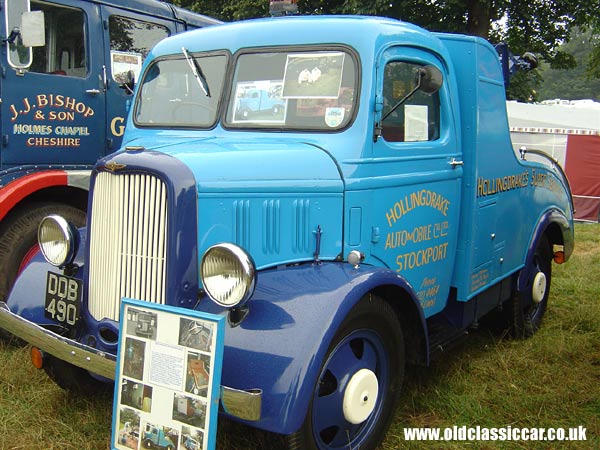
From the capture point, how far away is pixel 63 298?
2.93 metres

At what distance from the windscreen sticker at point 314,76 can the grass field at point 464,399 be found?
172 centimetres

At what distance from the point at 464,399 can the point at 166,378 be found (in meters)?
2.03

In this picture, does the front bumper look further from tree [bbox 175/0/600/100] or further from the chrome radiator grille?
tree [bbox 175/0/600/100]

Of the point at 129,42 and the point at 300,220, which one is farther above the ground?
the point at 129,42

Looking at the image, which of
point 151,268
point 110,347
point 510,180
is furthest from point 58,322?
point 510,180

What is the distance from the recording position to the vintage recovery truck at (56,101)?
4238mm

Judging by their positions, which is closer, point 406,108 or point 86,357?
point 86,357

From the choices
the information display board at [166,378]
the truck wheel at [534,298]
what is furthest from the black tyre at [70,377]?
the truck wheel at [534,298]

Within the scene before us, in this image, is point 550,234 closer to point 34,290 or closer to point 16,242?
point 34,290

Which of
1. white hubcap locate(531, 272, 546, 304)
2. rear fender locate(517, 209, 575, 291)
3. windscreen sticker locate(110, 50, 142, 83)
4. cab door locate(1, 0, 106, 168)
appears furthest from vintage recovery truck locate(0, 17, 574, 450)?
windscreen sticker locate(110, 50, 142, 83)

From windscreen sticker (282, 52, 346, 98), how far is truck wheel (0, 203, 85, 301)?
2211 millimetres

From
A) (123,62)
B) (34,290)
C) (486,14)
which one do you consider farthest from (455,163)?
(486,14)

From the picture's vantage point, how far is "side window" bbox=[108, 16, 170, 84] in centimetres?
492

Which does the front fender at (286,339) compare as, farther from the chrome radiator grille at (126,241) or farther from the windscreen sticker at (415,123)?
the windscreen sticker at (415,123)
